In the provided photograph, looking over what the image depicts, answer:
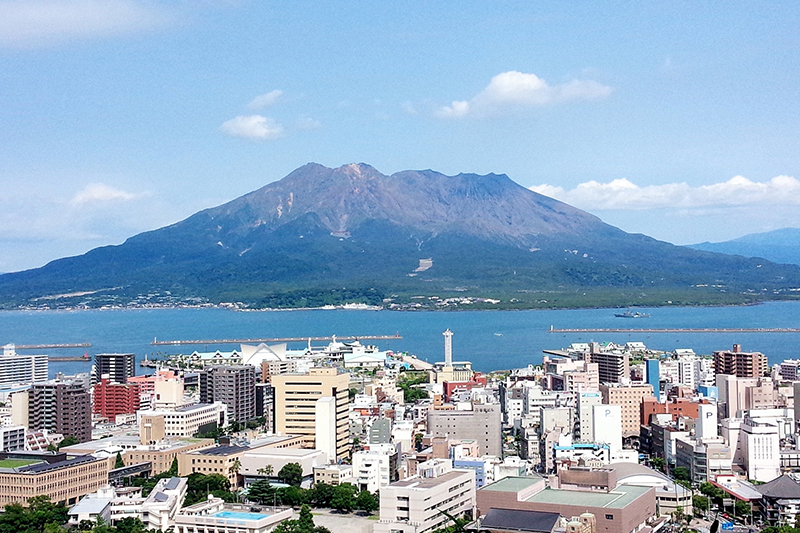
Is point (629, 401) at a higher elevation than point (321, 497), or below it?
higher

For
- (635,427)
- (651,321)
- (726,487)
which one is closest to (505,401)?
(635,427)

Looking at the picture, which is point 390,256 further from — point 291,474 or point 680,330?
point 291,474

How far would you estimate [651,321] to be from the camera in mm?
51688

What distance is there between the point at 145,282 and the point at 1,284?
629 inches

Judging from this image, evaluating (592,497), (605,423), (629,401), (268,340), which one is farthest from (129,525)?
(268,340)

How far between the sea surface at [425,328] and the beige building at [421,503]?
19564 mm

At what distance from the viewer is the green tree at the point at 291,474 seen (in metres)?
13.9

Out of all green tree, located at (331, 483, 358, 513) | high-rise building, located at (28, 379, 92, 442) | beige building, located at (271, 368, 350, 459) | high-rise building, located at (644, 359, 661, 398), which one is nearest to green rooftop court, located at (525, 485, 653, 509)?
green tree, located at (331, 483, 358, 513)

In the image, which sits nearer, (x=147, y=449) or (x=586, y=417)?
(x=147, y=449)

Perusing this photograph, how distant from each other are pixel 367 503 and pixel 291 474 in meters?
1.51

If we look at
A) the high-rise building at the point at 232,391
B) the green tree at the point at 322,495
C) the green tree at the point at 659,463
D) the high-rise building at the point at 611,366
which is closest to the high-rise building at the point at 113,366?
the high-rise building at the point at 232,391

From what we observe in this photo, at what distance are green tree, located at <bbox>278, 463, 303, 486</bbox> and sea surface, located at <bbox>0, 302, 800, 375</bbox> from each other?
706 inches

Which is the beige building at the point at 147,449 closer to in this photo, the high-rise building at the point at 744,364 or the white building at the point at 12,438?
the white building at the point at 12,438

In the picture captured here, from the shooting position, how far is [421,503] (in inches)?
440
